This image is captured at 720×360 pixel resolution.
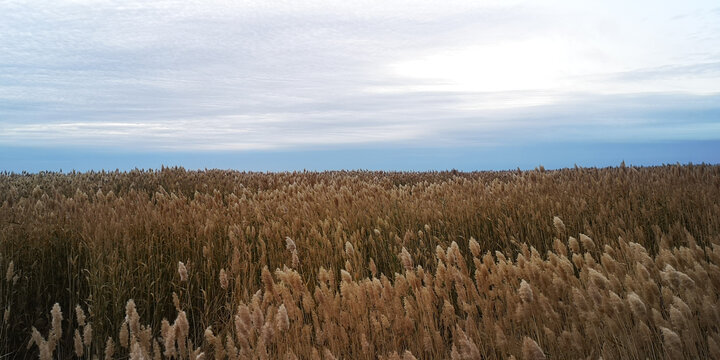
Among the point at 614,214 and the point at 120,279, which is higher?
the point at 614,214

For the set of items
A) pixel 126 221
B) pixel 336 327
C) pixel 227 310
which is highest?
pixel 126 221

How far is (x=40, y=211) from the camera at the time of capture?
5.72 m

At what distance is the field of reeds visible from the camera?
8.89 ft

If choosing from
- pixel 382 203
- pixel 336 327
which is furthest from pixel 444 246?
pixel 336 327

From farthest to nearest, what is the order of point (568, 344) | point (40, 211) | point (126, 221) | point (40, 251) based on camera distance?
point (40, 211) → point (126, 221) → point (40, 251) → point (568, 344)

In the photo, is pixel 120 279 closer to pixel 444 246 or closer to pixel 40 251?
pixel 40 251

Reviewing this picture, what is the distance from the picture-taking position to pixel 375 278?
10.7 feet

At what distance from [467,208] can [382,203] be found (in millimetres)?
1296

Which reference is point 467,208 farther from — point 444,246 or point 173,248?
point 173,248

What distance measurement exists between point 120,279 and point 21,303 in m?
0.93

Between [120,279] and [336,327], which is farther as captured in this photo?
[120,279]

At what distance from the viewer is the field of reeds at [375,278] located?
2.71 meters

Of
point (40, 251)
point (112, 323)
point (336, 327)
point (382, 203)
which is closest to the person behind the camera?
point (336, 327)

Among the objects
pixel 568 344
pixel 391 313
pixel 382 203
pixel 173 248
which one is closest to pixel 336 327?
pixel 391 313
